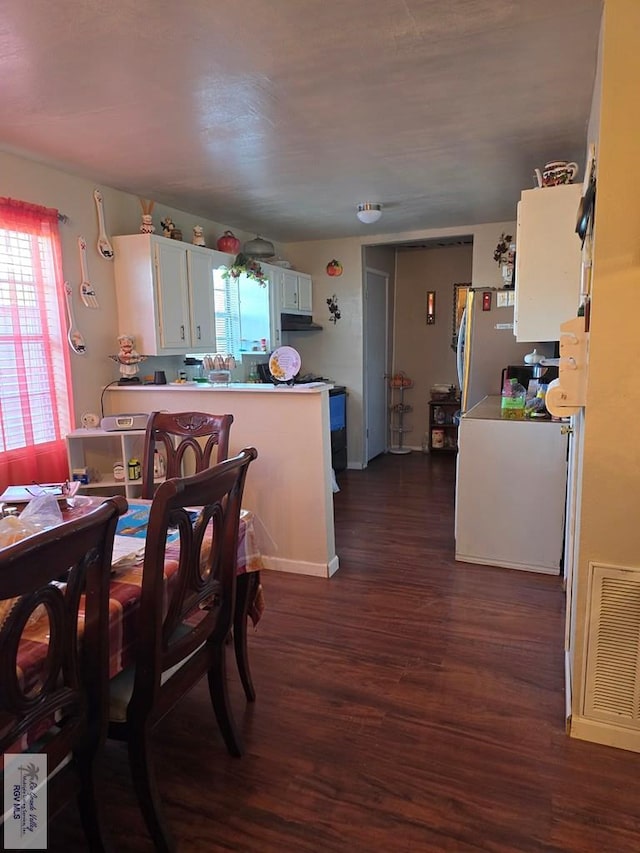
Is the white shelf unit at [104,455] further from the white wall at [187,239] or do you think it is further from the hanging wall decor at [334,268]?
the hanging wall decor at [334,268]

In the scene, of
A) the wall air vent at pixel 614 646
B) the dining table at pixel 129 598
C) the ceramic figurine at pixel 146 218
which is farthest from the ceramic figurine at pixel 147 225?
the wall air vent at pixel 614 646

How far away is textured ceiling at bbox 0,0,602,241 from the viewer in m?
1.70

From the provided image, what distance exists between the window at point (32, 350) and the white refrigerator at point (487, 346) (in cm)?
311

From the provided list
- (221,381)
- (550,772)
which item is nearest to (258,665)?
(550,772)

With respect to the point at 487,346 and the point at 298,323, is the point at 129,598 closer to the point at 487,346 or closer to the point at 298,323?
the point at 487,346

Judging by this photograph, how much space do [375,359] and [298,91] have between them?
4.09 m

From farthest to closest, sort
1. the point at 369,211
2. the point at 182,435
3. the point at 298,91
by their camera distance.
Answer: the point at 369,211 < the point at 182,435 < the point at 298,91

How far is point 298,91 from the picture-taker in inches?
86.1

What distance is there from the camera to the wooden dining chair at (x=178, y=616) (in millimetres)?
1309

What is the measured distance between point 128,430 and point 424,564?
1.96 metres

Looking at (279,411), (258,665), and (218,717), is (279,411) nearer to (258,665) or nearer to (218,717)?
(258,665)

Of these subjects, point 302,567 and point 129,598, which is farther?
point 302,567

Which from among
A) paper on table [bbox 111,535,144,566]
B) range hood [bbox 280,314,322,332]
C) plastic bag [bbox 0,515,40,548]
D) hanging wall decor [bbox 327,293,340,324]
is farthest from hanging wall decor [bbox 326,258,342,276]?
plastic bag [bbox 0,515,40,548]

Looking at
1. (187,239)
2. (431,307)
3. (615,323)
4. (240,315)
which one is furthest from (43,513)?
(431,307)
